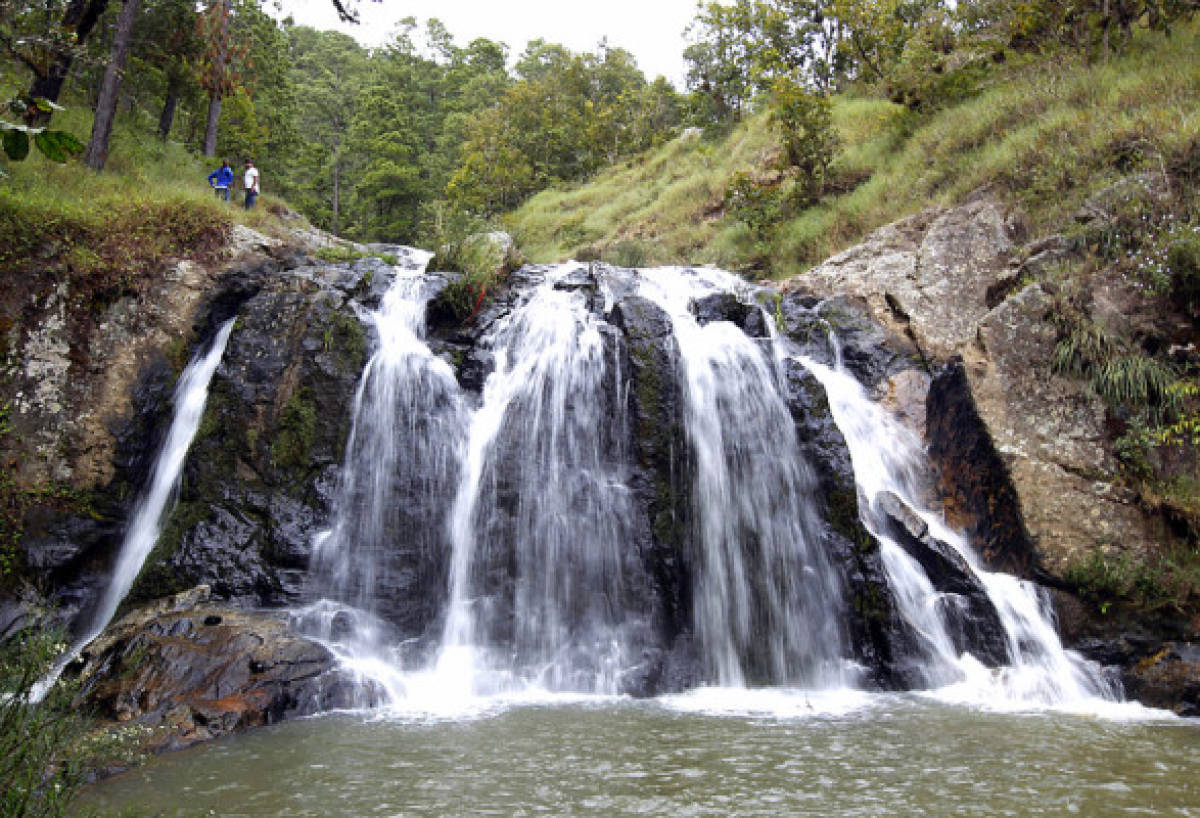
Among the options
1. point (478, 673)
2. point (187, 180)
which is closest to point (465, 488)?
point (478, 673)

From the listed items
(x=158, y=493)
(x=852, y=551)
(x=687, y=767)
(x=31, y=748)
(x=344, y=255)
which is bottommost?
(x=687, y=767)

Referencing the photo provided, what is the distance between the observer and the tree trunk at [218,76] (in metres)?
12.7

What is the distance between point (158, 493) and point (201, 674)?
3.63 meters

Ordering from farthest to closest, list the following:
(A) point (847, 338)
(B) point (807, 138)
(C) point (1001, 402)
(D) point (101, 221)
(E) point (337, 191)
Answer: (E) point (337, 191) < (B) point (807, 138) < (A) point (847, 338) < (D) point (101, 221) < (C) point (1001, 402)

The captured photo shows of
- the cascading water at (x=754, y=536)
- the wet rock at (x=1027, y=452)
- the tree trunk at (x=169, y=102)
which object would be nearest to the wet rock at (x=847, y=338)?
the wet rock at (x=1027, y=452)

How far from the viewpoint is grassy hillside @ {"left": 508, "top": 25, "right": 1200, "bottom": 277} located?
11094 millimetres

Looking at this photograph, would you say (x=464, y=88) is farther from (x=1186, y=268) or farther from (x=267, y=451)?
(x=1186, y=268)

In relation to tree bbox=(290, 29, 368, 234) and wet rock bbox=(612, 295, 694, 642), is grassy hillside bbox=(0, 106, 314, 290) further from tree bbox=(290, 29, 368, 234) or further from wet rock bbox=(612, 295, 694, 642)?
tree bbox=(290, 29, 368, 234)

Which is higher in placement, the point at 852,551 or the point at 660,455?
the point at 660,455

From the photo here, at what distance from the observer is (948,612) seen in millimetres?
7941

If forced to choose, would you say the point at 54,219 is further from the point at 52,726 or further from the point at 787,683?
the point at 787,683

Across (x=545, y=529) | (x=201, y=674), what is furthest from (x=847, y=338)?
(x=201, y=674)

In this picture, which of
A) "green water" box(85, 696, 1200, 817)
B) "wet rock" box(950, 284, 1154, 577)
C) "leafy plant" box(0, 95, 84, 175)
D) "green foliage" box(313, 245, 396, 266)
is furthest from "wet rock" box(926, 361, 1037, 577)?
"green foliage" box(313, 245, 396, 266)

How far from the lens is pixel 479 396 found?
33.1 feet
